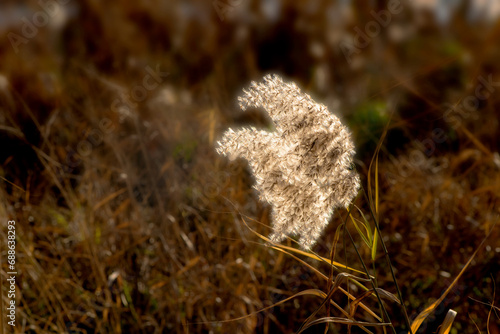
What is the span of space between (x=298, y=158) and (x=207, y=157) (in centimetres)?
145

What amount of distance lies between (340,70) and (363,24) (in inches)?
15.9

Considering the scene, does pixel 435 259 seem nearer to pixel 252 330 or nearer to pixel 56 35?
pixel 252 330

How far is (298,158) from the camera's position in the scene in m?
0.95

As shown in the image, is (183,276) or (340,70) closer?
(183,276)

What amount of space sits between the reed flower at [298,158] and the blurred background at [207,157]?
0.09m

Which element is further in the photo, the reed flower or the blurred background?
Answer: the blurred background

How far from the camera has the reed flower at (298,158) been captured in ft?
3.02

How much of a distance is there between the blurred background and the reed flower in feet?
0.31

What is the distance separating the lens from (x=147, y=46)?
13.6ft

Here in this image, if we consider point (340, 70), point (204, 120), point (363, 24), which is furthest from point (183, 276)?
point (363, 24)

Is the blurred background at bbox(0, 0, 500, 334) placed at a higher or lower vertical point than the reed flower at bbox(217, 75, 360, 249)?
higher

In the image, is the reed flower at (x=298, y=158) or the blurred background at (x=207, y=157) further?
the blurred background at (x=207, y=157)

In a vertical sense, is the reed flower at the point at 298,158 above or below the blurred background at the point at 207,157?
below

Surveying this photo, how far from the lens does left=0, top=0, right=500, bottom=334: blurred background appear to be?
79.8 inches
